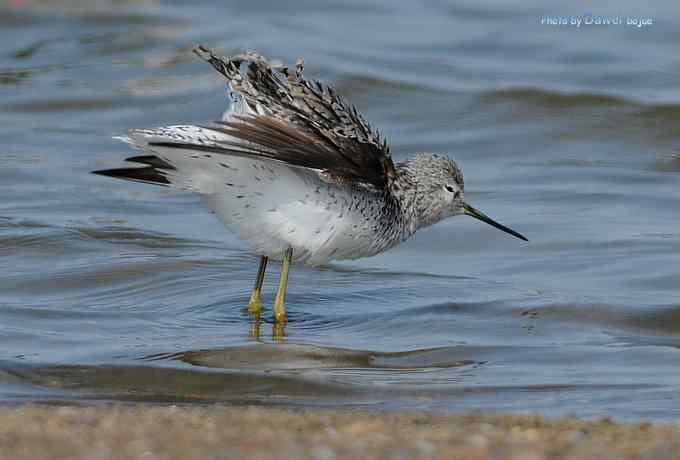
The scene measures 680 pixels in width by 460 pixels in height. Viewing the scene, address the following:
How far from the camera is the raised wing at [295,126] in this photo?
24.3 ft

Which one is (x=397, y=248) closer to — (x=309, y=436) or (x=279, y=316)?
(x=279, y=316)

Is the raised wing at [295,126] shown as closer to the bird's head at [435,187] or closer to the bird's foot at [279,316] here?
the bird's head at [435,187]

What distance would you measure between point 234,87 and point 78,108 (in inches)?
322

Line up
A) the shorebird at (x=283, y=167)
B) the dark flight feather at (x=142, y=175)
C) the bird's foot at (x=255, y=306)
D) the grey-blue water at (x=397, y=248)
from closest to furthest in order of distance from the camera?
the grey-blue water at (x=397, y=248)
the shorebird at (x=283, y=167)
the dark flight feather at (x=142, y=175)
the bird's foot at (x=255, y=306)

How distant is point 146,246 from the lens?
34.0ft

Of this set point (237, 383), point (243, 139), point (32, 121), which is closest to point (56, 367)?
point (237, 383)

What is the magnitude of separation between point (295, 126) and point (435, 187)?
1434 millimetres

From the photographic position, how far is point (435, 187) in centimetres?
871

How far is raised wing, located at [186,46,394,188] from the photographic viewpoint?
7402 millimetres

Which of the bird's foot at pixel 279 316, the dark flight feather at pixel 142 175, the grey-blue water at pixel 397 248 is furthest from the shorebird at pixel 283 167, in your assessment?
the grey-blue water at pixel 397 248

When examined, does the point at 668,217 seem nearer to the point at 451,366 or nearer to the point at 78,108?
the point at 451,366

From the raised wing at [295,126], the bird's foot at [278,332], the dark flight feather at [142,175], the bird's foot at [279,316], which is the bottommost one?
the bird's foot at [278,332]

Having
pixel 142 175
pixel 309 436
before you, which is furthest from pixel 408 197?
pixel 309 436

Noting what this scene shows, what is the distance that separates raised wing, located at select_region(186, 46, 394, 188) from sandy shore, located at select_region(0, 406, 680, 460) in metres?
1.82
